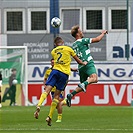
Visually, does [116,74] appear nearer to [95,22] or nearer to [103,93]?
[103,93]

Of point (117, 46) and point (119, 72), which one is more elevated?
point (117, 46)

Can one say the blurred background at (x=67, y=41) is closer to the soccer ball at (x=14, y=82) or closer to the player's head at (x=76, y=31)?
the soccer ball at (x=14, y=82)

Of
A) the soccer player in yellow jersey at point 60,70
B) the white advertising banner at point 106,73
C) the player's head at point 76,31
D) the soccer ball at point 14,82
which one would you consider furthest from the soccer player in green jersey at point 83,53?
the soccer ball at point 14,82

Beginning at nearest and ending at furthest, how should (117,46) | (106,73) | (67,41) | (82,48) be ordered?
(82,48), (106,73), (117,46), (67,41)

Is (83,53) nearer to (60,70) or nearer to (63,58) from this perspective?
(63,58)

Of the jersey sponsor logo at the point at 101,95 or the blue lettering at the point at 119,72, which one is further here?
the blue lettering at the point at 119,72

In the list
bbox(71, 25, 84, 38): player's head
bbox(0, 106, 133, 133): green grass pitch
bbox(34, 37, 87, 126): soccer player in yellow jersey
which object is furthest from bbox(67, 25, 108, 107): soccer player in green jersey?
bbox(0, 106, 133, 133): green grass pitch

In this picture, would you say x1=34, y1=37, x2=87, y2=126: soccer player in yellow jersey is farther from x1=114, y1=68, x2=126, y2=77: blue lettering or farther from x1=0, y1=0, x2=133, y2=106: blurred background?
x1=114, y1=68, x2=126, y2=77: blue lettering

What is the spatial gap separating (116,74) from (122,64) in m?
0.51

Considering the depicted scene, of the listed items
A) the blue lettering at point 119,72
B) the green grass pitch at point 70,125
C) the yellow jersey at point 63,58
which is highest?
the yellow jersey at point 63,58

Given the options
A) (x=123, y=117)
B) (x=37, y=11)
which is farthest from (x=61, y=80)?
(x=37, y=11)

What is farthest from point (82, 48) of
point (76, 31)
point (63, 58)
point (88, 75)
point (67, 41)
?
point (67, 41)

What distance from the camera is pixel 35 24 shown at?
39625 mm

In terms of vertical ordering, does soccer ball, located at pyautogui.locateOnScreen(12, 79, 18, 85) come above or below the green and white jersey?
below
